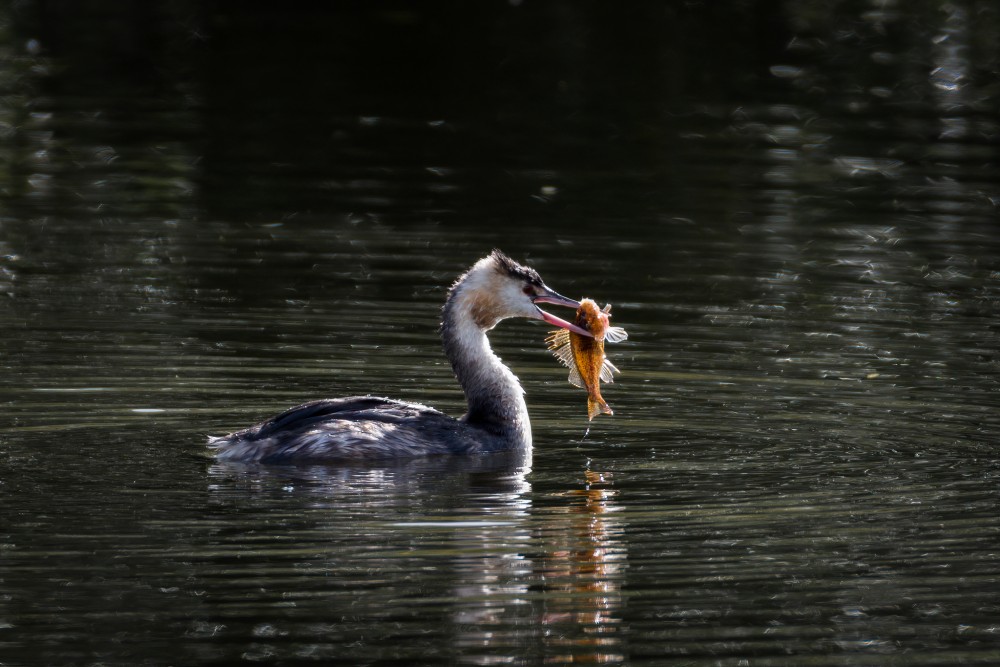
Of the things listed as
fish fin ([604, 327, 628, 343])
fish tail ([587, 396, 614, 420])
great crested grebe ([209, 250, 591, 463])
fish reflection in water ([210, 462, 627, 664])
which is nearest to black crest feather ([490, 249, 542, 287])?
great crested grebe ([209, 250, 591, 463])

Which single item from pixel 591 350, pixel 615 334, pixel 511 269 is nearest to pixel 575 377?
pixel 591 350

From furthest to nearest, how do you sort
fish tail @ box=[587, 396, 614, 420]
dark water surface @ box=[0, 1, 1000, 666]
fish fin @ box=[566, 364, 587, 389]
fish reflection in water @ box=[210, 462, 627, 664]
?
fish fin @ box=[566, 364, 587, 389] → fish tail @ box=[587, 396, 614, 420] → dark water surface @ box=[0, 1, 1000, 666] → fish reflection in water @ box=[210, 462, 627, 664]

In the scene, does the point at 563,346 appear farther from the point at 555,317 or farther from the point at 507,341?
the point at 507,341

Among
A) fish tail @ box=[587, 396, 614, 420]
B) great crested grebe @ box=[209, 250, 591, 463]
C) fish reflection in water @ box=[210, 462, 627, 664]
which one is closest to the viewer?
fish reflection in water @ box=[210, 462, 627, 664]

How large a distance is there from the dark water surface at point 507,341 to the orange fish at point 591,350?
1.15 feet

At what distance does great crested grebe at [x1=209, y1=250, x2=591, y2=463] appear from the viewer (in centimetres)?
1169

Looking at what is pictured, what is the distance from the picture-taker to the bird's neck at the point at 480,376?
1251 cm

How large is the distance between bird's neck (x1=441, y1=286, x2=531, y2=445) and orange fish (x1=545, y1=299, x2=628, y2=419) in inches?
15.5

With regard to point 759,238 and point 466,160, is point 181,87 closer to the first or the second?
point 466,160

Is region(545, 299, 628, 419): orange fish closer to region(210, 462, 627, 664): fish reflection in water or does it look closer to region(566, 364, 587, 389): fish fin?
region(566, 364, 587, 389): fish fin

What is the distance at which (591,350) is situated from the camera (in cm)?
1257

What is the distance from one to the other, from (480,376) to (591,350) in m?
0.76

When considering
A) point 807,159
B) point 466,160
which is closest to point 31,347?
point 466,160

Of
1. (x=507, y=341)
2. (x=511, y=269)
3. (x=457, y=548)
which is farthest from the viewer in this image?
(x=507, y=341)
